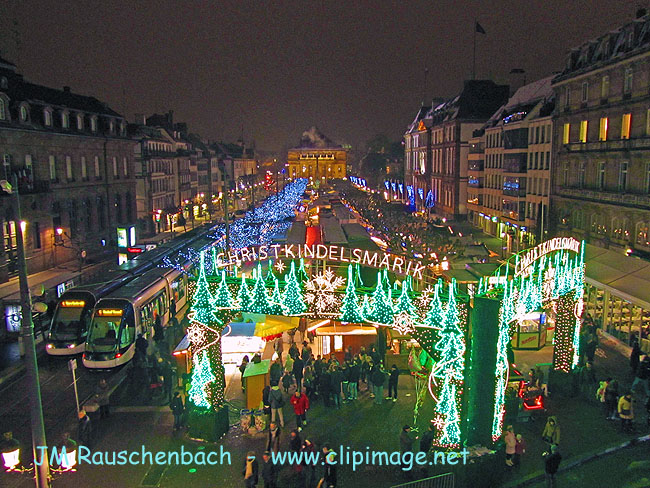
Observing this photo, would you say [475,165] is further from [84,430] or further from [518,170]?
[84,430]

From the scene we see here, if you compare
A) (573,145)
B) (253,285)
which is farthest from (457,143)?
(253,285)

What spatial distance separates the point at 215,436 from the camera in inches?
586

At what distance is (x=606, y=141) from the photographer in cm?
3284

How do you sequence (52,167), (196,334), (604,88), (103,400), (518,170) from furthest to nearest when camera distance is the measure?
1. (518,170)
2. (52,167)
3. (604,88)
4. (103,400)
5. (196,334)

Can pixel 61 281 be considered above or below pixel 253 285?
below

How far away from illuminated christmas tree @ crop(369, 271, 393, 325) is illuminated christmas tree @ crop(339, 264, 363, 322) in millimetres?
398

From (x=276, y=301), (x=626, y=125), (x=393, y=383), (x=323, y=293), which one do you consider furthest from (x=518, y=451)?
(x=626, y=125)

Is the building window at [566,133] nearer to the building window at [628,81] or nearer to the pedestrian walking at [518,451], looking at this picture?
the building window at [628,81]

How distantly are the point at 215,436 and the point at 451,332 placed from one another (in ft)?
22.6

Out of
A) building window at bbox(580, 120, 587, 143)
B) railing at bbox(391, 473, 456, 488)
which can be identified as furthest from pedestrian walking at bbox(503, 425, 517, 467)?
building window at bbox(580, 120, 587, 143)

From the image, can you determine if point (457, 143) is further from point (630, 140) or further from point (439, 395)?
point (439, 395)

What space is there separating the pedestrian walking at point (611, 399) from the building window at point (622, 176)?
63.4 feet

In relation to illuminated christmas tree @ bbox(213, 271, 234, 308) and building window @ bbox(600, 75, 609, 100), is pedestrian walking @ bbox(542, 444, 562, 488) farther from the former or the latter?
building window @ bbox(600, 75, 609, 100)

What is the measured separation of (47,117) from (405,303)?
32.5 m
